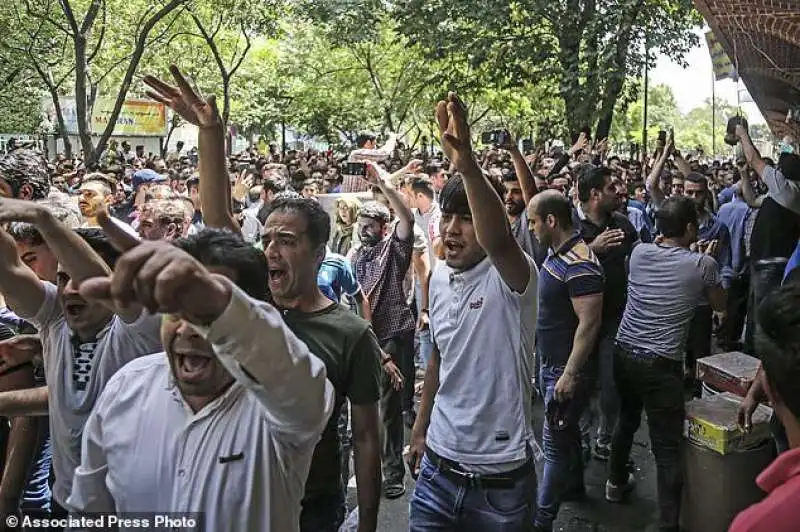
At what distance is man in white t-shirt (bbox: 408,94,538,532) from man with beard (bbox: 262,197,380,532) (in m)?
0.36

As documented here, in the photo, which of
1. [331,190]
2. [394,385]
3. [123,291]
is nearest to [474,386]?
[394,385]

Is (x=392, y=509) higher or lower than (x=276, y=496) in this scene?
lower

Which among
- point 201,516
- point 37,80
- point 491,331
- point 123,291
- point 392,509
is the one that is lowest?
point 392,509

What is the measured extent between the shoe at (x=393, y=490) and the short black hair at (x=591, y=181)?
224 centimetres

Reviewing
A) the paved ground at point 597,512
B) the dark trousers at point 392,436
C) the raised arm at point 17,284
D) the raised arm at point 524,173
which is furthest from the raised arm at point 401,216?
the raised arm at point 17,284

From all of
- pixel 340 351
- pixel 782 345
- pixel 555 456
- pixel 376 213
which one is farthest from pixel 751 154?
pixel 782 345

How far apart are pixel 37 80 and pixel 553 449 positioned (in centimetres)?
2645

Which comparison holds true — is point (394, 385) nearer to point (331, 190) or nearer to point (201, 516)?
point (201, 516)

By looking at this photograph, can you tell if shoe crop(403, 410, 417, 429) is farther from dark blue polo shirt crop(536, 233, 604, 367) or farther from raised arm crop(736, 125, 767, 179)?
Result: raised arm crop(736, 125, 767, 179)

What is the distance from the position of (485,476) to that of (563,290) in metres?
1.63

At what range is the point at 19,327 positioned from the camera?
129 inches

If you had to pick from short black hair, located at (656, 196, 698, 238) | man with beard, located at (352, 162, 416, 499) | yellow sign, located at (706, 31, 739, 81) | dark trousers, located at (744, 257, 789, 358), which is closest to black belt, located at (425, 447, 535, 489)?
short black hair, located at (656, 196, 698, 238)

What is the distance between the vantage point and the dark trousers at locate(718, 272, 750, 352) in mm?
8586

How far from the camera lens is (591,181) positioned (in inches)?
208
